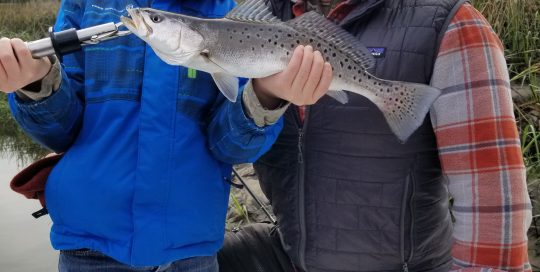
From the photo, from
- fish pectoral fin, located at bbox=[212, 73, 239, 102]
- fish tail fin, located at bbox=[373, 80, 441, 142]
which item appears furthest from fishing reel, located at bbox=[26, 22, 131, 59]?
fish tail fin, located at bbox=[373, 80, 441, 142]

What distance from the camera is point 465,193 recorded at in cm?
191

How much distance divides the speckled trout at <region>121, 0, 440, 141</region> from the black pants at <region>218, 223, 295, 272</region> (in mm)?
903

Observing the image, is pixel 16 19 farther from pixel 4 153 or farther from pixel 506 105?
pixel 506 105

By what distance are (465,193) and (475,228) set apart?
0.38ft

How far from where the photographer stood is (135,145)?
6.35ft

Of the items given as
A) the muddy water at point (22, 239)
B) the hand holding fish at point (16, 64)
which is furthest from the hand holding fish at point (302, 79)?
the muddy water at point (22, 239)

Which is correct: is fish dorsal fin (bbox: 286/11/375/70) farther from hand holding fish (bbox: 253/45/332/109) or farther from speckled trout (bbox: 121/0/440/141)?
hand holding fish (bbox: 253/45/332/109)

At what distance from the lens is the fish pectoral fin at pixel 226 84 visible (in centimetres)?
178

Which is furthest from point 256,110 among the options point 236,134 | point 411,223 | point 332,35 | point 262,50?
point 411,223

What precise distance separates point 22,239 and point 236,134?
3623 millimetres

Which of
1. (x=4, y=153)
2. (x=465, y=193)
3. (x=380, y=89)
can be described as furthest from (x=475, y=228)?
(x=4, y=153)

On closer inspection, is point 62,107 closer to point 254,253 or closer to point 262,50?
point 262,50

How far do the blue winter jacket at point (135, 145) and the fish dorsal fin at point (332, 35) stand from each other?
325 millimetres

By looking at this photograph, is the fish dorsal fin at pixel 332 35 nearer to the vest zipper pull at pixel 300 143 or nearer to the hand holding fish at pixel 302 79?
the hand holding fish at pixel 302 79
